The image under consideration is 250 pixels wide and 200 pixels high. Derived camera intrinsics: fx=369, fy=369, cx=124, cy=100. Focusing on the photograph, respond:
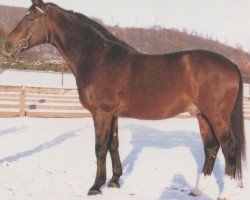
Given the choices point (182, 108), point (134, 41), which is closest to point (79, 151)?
point (182, 108)

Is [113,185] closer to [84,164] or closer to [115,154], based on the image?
[115,154]

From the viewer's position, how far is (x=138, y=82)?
4332 millimetres

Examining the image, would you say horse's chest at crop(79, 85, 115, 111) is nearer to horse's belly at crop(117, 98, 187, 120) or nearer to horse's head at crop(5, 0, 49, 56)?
horse's belly at crop(117, 98, 187, 120)

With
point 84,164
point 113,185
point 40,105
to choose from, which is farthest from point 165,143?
point 40,105

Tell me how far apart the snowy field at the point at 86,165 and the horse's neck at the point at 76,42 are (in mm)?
1493

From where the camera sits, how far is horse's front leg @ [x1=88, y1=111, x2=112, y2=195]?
434 centimetres

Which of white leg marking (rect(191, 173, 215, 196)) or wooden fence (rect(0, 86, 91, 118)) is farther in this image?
wooden fence (rect(0, 86, 91, 118))

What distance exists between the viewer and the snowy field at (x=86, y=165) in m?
→ 4.38

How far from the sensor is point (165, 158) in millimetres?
6629

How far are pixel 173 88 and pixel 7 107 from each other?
9.76 metres

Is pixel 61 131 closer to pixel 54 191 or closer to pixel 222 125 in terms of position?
pixel 54 191

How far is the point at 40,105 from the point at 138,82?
966cm

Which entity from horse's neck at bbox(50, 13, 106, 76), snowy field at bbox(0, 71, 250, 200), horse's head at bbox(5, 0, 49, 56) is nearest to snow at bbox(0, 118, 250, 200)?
snowy field at bbox(0, 71, 250, 200)

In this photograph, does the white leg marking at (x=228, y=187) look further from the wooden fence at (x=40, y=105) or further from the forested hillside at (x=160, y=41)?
the forested hillside at (x=160, y=41)
